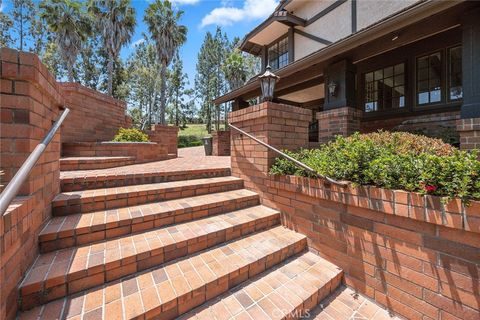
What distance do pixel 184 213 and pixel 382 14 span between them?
782 cm

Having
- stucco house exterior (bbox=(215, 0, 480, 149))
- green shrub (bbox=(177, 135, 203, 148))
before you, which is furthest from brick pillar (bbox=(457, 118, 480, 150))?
green shrub (bbox=(177, 135, 203, 148))

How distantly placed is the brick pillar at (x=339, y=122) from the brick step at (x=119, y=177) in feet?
10.2

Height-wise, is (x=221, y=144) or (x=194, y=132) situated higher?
(x=194, y=132)

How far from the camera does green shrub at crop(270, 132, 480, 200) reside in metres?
1.61

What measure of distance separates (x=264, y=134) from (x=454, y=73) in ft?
17.1

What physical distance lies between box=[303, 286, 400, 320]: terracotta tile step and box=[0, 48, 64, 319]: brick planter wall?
7.32 ft

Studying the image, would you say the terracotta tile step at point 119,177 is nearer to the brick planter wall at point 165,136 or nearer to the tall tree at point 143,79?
the brick planter wall at point 165,136

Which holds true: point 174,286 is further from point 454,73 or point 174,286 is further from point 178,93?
point 178,93

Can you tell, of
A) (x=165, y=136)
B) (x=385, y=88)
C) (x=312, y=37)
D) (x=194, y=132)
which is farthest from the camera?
(x=194, y=132)

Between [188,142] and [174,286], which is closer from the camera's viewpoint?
[174,286]

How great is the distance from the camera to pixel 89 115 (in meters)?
5.36

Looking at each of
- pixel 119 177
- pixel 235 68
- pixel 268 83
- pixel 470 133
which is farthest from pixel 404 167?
pixel 235 68

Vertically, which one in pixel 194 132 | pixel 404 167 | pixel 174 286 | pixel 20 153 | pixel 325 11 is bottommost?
pixel 174 286

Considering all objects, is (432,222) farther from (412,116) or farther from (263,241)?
(412,116)
